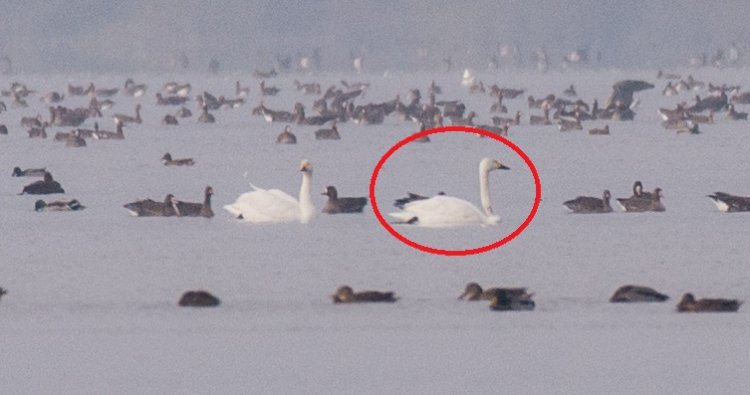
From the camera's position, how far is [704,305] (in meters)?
18.0

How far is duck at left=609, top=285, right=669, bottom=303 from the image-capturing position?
18750 millimetres

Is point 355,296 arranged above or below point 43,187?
above

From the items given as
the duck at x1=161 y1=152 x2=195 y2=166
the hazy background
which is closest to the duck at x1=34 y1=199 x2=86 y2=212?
the duck at x1=161 y1=152 x2=195 y2=166

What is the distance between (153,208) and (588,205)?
486 centimetres

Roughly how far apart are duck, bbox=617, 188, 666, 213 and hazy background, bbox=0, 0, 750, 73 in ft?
436

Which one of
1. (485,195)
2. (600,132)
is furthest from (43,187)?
(600,132)

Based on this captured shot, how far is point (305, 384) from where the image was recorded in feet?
49.6

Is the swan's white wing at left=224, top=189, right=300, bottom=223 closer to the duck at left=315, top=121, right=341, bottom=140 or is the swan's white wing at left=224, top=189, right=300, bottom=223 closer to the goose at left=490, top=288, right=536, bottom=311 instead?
the goose at left=490, top=288, right=536, bottom=311

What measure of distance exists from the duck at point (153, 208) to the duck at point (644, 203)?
16.6ft

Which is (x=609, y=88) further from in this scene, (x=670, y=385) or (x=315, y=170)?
(x=670, y=385)

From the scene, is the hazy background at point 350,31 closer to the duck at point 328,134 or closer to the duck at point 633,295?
the duck at point 328,134

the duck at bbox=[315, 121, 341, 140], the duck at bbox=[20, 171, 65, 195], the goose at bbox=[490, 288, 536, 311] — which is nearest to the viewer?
the goose at bbox=[490, 288, 536, 311]

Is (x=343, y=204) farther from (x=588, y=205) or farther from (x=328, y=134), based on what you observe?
(x=328, y=134)

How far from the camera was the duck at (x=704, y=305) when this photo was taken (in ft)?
59.3
